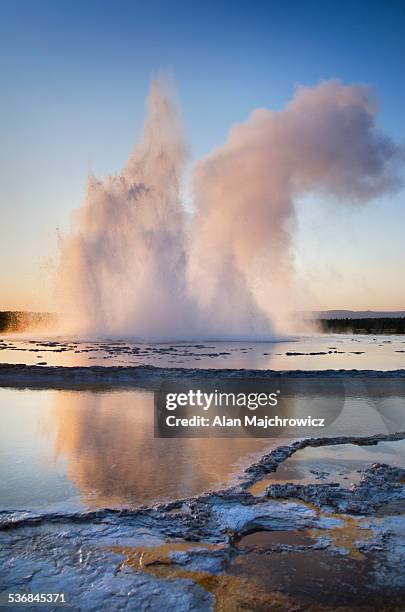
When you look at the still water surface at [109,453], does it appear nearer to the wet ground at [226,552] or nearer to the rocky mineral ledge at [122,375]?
the wet ground at [226,552]

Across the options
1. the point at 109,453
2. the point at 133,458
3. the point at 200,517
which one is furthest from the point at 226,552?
the point at 109,453

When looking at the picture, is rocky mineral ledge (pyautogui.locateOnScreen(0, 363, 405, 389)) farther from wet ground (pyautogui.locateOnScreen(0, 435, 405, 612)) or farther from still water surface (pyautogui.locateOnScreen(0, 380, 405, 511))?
wet ground (pyautogui.locateOnScreen(0, 435, 405, 612))

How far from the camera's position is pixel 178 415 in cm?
850

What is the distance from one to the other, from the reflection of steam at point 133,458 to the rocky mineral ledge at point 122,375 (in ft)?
13.1

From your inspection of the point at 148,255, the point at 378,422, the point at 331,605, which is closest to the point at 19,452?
the point at 331,605

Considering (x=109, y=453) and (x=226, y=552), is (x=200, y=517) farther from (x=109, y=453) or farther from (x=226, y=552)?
(x=109, y=453)

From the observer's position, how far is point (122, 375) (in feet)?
42.7

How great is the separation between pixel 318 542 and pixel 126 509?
5.59ft

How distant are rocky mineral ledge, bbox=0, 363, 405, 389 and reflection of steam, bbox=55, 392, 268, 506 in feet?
13.1

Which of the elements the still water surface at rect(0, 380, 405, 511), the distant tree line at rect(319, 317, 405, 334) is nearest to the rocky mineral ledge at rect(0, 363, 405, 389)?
the still water surface at rect(0, 380, 405, 511)

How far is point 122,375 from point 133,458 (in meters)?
7.27

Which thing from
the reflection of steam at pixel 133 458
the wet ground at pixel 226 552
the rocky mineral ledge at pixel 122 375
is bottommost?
the wet ground at pixel 226 552

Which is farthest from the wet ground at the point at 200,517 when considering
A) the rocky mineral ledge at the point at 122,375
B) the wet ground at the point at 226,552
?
the rocky mineral ledge at the point at 122,375

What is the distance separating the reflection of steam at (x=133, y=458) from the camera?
15.8 feet
